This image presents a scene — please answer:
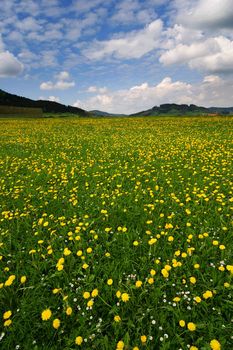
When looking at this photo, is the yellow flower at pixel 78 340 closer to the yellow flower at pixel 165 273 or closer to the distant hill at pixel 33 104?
the yellow flower at pixel 165 273

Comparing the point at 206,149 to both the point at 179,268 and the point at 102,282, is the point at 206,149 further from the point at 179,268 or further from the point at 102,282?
the point at 102,282

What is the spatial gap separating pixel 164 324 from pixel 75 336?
940mm

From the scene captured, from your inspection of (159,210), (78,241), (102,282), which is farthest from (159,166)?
(102,282)

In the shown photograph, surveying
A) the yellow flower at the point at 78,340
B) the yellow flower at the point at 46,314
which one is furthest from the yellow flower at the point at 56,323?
the yellow flower at the point at 78,340

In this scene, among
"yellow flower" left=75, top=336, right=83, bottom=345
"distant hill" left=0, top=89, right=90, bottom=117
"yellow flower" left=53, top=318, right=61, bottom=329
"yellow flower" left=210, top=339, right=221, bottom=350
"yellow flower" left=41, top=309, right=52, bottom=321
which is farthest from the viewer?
"distant hill" left=0, top=89, right=90, bottom=117

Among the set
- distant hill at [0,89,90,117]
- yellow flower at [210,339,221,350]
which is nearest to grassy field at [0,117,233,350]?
yellow flower at [210,339,221,350]

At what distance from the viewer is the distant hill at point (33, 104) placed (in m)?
81.2

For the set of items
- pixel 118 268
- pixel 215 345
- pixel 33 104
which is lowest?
pixel 118 268

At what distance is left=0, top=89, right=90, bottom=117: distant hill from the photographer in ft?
266

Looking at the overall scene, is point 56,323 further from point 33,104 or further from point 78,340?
point 33,104

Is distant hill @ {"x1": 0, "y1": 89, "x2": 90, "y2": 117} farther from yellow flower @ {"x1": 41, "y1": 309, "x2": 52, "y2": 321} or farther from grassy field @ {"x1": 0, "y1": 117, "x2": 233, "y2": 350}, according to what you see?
yellow flower @ {"x1": 41, "y1": 309, "x2": 52, "y2": 321}

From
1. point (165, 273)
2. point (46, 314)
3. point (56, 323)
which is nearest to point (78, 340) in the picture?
point (56, 323)

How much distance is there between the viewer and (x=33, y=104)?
3590 inches

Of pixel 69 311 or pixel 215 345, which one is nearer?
pixel 215 345
